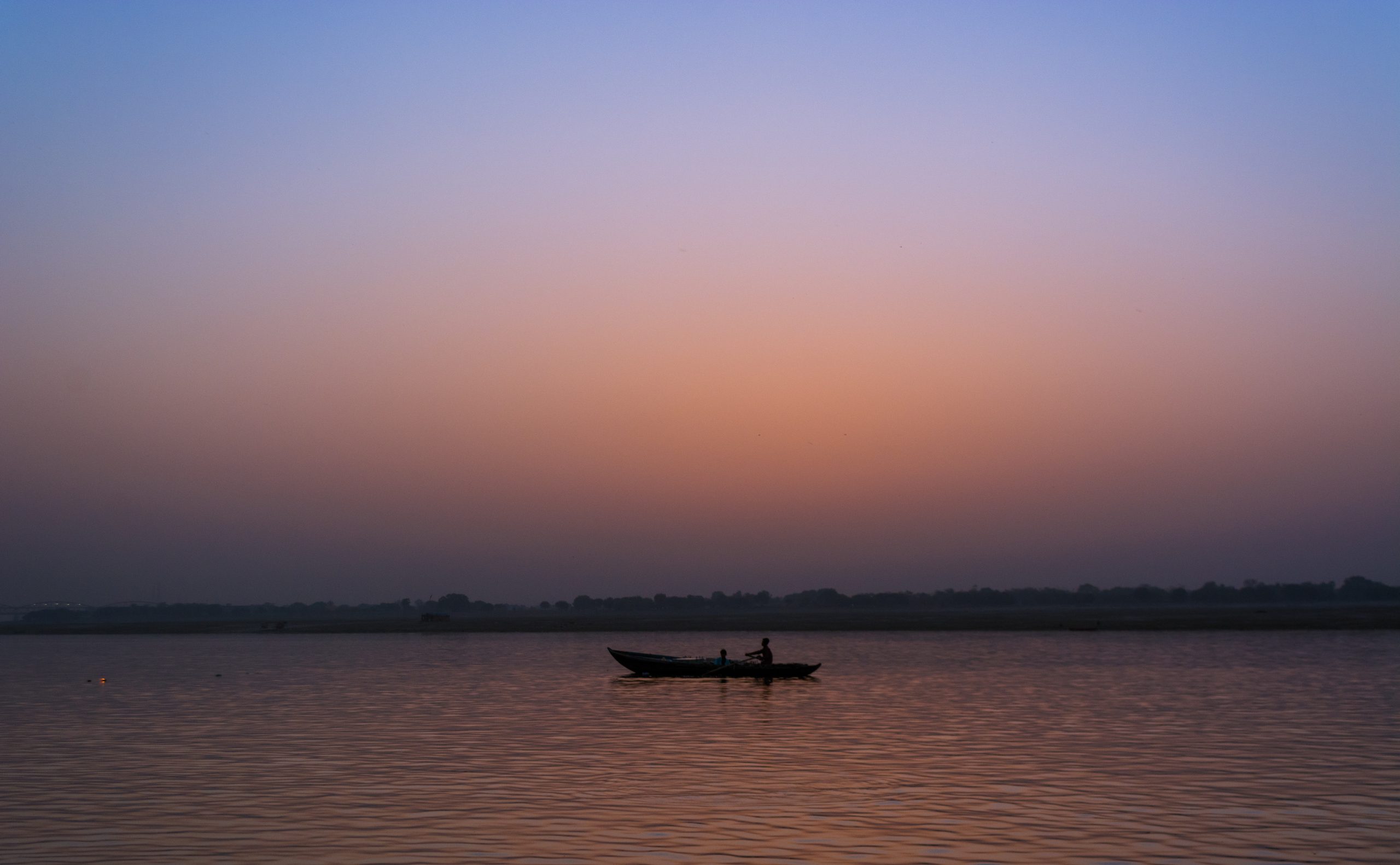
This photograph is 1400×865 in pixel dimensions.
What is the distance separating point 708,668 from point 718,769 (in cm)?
3422

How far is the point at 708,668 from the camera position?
213 ft

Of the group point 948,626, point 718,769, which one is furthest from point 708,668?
point 948,626

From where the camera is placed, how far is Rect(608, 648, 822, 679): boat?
6306 centimetres

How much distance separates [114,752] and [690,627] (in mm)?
155259

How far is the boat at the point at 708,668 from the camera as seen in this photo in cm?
6306

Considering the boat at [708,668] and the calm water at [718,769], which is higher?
the boat at [708,668]

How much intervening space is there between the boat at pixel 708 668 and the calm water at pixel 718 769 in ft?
2.53

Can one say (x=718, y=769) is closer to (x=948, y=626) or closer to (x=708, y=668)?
(x=708, y=668)

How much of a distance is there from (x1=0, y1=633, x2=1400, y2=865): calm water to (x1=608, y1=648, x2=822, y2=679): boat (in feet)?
2.53

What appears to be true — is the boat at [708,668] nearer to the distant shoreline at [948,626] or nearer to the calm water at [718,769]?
the calm water at [718,769]

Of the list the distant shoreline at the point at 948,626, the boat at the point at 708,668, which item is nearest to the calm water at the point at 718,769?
the boat at the point at 708,668

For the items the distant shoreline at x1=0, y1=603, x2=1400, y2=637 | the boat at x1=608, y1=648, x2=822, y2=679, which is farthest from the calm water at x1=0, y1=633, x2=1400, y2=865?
the distant shoreline at x1=0, y1=603, x2=1400, y2=637

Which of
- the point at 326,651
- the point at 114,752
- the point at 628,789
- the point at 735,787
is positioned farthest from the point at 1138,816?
the point at 326,651

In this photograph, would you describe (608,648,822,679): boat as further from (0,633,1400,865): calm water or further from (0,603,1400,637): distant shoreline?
(0,603,1400,637): distant shoreline
